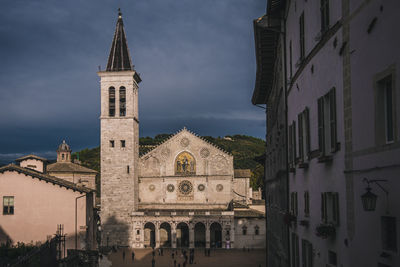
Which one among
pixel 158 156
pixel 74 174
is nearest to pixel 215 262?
pixel 158 156

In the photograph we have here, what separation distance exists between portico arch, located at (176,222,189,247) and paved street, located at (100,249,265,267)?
156 inches

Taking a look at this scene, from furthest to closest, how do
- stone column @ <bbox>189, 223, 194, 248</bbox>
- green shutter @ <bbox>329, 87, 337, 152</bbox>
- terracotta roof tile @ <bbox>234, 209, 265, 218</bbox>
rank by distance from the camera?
terracotta roof tile @ <bbox>234, 209, 265, 218</bbox> → stone column @ <bbox>189, 223, 194, 248</bbox> → green shutter @ <bbox>329, 87, 337, 152</bbox>

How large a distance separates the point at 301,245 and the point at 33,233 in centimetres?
2423

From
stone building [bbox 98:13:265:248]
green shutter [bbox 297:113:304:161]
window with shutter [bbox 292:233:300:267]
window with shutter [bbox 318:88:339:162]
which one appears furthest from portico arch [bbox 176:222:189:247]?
window with shutter [bbox 318:88:339:162]

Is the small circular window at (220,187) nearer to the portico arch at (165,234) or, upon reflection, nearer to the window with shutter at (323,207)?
the portico arch at (165,234)

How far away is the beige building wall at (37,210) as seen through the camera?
31953 mm

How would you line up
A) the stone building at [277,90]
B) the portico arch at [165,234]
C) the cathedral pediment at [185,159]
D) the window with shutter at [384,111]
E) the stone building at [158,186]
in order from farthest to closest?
the cathedral pediment at [185,159], the portico arch at [165,234], the stone building at [158,186], the stone building at [277,90], the window with shutter at [384,111]

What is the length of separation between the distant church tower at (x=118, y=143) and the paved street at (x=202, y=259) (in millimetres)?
4012

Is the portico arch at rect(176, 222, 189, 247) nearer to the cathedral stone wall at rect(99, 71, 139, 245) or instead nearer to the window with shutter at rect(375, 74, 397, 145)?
the cathedral stone wall at rect(99, 71, 139, 245)

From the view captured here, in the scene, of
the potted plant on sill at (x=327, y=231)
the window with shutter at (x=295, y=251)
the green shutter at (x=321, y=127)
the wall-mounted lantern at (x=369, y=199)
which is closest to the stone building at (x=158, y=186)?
the window with shutter at (x=295, y=251)

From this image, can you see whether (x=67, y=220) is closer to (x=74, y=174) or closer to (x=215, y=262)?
(x=215, y=262)

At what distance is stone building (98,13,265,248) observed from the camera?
61.1 metres

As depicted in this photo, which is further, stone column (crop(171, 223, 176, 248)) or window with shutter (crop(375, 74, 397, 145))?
stone column (crop(171, 223, 176, 248))

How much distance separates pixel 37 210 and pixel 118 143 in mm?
30357
